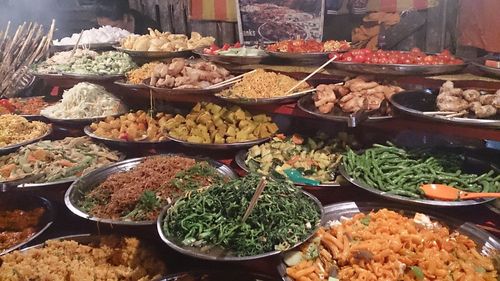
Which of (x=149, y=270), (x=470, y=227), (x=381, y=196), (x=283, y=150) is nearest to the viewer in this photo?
(x=470, y=227)

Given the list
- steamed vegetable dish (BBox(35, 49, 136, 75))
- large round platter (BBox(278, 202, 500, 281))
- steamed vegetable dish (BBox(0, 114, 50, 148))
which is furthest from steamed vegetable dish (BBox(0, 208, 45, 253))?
large round platter (BBox(278, 202, 500, 281))

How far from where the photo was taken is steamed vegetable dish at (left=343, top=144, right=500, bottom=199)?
10.6ft

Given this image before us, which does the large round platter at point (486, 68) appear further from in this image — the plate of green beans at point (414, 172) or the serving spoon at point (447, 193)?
the serving spoon at point (447, 193)

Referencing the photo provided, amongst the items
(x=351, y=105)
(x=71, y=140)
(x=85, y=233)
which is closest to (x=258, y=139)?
(x=351, y=105)

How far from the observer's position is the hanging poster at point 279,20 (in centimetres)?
717

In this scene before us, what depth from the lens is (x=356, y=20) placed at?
7203 mm

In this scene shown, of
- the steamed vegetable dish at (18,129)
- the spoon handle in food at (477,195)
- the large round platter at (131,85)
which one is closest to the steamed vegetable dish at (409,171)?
the spoon handle in food at (477,195)

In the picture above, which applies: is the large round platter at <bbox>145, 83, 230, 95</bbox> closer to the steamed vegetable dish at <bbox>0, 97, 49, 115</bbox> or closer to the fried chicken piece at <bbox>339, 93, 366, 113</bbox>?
the fried chicken piece at <bbox>339, 93, 366, 113</bbox>

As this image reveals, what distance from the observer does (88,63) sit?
6.44 metres

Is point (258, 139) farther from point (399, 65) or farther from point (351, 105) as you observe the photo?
point (399, 65)

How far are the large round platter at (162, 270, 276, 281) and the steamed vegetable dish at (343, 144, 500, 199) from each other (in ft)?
3.73

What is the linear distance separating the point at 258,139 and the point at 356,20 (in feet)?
12.7

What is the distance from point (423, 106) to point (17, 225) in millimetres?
4056

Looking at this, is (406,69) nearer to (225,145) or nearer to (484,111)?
(484,111)
